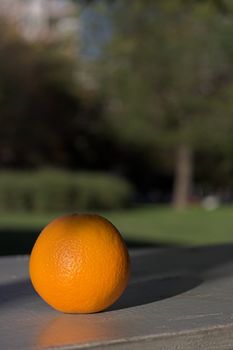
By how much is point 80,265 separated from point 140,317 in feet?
2.01

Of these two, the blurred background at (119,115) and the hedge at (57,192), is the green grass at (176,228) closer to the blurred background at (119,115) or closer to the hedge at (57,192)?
the blurred background at (119,115)

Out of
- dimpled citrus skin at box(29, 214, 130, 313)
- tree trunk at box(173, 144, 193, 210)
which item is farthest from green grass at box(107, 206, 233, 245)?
dimpled citrus skin at box(29, 214, 130, 313)

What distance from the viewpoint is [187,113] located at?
34000mm

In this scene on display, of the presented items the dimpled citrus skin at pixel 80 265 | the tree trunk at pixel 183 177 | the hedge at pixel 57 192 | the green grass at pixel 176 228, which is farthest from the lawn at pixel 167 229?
the tree trunk at pixel 183 177

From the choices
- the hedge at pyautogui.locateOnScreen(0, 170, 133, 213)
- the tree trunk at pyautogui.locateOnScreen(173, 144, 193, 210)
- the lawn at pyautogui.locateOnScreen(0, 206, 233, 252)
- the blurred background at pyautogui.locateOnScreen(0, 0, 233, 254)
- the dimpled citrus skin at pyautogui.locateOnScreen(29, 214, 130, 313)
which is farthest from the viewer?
the tree trunk at pyautogui.locateOnScreen(173, 144, 193, 210)

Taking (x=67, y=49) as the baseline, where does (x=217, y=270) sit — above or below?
below

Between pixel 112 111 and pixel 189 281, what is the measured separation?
32.5 meters

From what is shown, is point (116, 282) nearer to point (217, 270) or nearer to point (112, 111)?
point (217, 270)

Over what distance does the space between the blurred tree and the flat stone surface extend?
19.8 metres

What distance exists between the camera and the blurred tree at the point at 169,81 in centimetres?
3034

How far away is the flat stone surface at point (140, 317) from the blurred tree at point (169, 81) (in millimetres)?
19845

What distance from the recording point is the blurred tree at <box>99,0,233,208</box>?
3034 cm

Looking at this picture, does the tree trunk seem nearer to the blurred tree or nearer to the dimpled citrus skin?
the blurred tree

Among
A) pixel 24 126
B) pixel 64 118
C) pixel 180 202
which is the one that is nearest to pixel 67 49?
pixel 64 118
